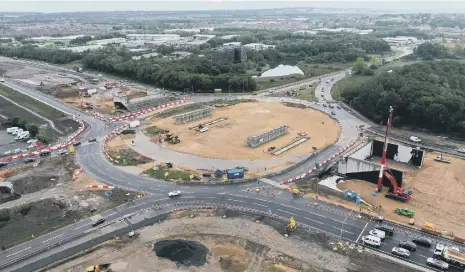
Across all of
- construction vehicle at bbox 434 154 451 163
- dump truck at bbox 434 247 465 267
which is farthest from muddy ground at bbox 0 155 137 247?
construction vehicle at bbox 434 154 451 163

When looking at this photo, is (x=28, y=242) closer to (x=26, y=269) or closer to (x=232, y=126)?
(x=26, y=269)

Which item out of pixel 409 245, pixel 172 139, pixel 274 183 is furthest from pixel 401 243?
pixel 172 139

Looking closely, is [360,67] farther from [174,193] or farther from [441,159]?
[174,193]

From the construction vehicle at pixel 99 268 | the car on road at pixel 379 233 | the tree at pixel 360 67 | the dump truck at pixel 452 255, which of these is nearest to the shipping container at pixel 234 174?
the car on road at pixel 379 233

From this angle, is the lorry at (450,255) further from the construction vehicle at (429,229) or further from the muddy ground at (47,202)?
the muddy ground at (47,202)

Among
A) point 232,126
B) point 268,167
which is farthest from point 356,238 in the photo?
point 232,126

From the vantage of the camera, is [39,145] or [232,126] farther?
[232,126]

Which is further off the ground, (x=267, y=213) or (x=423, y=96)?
(x=423, y=96)
